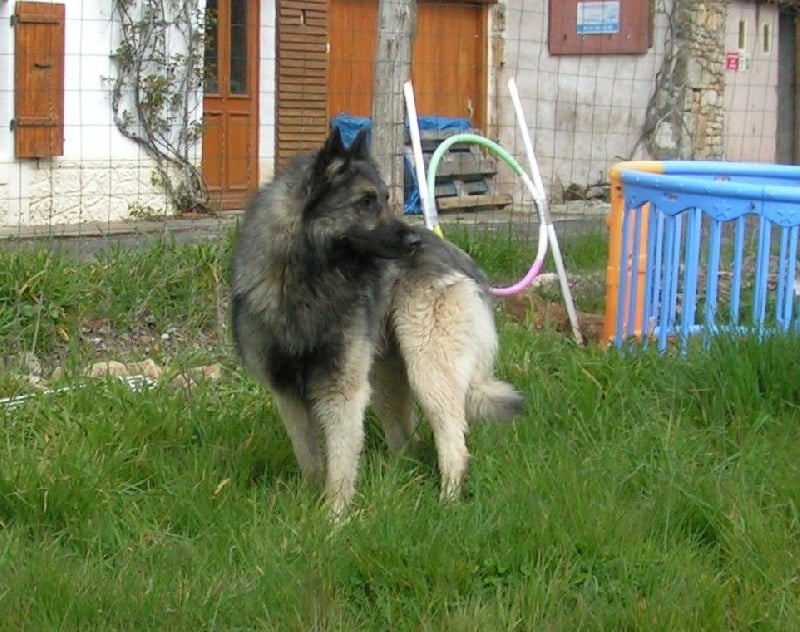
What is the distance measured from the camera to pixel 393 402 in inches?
205

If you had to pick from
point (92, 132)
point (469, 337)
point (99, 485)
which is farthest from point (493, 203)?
point (99, 485)

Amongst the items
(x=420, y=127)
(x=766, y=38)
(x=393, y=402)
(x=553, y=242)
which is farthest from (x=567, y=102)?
(x=393, y=402)

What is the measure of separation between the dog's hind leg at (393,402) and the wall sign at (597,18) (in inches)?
503

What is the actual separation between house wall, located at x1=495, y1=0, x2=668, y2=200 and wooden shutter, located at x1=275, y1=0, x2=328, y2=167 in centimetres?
306

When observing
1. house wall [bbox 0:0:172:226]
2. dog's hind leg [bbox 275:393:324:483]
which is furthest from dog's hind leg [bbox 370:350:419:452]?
house wall [bbox 0:0:172:226]

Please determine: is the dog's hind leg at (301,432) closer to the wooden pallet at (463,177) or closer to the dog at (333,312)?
the dog at (333,312)

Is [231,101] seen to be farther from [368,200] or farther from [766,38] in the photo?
[368,200]

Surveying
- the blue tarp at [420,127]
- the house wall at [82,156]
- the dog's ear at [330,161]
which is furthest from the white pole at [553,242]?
the house wall at [82,156]

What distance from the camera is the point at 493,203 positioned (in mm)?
15508

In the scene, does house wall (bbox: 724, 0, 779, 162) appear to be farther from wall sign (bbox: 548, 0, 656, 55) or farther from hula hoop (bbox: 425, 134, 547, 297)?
hula hoop (bbox: 425, 134, 547, 297)

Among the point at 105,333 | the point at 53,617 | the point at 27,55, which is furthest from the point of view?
the point at 27,55

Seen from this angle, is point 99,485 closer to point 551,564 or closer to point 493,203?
point 551,564

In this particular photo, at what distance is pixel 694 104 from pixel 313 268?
13.2 meters

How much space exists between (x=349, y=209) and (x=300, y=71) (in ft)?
36.2
